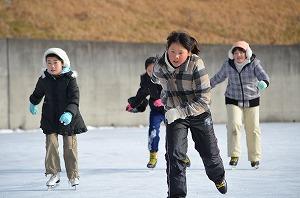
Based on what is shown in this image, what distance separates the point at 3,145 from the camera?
38.9ft

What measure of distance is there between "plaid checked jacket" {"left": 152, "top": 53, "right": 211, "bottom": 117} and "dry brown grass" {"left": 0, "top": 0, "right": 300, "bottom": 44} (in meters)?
15.3

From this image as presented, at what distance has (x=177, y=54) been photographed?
5.84 metres

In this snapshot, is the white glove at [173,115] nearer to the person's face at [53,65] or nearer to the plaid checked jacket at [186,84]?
the plaid checked jacket at [186,84]

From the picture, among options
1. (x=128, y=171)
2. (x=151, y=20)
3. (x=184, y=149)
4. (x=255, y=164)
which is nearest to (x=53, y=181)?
(x=128, y=171)

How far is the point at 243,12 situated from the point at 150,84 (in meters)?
17.0

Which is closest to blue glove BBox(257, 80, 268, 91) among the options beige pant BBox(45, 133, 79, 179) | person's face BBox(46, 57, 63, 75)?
beige pant BBox(45, 133, 79, 179)

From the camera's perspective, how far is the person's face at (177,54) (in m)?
5.84

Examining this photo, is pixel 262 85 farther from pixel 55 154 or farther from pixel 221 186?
pixel 55 154

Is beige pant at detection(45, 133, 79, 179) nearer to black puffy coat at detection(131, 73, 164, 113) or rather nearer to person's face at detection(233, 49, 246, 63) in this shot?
black puffy coat at detection(131, 73, 164, 113)

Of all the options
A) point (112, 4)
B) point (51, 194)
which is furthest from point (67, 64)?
point (112, 4)

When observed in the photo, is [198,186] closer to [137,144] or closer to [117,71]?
[137,144]

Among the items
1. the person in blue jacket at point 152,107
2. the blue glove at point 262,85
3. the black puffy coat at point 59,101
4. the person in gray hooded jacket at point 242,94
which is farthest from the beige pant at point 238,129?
the black puffy coat at point 59,101

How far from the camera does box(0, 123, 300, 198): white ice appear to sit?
22.3 ft

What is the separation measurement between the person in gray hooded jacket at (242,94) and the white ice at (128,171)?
1.06 feet
